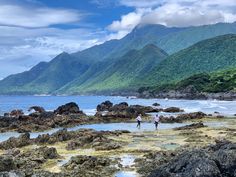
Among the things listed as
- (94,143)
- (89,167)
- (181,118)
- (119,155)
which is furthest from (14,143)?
(181,118)

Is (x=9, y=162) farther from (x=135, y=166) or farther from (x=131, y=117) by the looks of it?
(x=131, y=117)

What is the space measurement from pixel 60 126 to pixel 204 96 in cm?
11940

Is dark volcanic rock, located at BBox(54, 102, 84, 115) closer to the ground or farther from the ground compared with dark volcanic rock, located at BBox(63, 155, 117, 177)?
farther from the ground

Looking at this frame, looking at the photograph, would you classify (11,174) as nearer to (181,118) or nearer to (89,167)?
(89,167)

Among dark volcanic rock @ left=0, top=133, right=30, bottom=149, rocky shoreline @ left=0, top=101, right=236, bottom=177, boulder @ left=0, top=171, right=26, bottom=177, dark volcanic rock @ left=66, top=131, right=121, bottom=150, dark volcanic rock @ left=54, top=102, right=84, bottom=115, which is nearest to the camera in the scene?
rocky shoreline @ left=0, top=101, right=236, bottom=177

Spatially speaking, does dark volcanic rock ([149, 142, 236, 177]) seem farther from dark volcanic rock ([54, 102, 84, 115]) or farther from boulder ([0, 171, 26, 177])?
dark volcanic rock ([54, 102, 84, 115])

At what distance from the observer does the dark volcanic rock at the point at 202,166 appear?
21.9m

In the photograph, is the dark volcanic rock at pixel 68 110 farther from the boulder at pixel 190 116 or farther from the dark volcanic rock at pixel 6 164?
the dark volcanic rock at pixel 6 164

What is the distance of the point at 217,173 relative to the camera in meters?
22.2

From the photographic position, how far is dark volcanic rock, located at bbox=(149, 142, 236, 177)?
864 inches

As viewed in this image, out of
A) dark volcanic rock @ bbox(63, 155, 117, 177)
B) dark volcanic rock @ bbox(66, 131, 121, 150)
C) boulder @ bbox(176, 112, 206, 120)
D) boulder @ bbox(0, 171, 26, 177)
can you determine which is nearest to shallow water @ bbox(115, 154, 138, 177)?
dark volcanic rock @ bbox(63, 155, 117, 177)

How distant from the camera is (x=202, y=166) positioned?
22.0 m

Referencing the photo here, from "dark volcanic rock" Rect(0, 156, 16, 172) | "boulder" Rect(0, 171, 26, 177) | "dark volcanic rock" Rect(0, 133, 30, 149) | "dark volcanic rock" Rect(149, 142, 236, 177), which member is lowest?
"dark volcanic rock" Rect(0, 133, 30, 149)

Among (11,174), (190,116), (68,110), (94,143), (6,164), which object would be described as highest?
(68,110)
